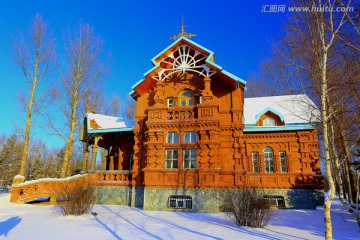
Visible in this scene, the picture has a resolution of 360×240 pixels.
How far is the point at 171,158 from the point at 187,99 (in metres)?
4.29

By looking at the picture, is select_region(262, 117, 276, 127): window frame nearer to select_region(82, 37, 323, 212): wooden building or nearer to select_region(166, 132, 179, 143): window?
select_region(82, 37, 323, 212): wooden building

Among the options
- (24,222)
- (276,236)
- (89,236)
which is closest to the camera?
(89,236)

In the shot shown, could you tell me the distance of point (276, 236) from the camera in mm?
7742

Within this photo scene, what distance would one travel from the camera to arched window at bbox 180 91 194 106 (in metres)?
16.2

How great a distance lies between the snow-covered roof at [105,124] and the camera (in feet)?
55.6

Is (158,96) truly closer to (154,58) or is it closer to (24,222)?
(154,58)

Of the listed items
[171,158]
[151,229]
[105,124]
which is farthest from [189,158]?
[105,124]

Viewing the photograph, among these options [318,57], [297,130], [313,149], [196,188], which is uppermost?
[318,57]

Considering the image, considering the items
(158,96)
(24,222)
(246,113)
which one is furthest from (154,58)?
(24,222)

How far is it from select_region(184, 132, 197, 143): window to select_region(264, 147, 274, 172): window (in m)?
5.32

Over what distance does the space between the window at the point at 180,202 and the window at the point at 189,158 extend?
1.79 m

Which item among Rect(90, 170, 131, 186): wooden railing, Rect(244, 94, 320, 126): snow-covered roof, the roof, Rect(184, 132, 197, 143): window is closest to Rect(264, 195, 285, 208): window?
Rect(244, 94, 320, 126): snow-covered roof

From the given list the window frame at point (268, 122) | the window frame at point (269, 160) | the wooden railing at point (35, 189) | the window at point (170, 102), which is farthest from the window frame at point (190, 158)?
the wooden railing at point (35, 189)

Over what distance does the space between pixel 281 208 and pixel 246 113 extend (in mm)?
6740
